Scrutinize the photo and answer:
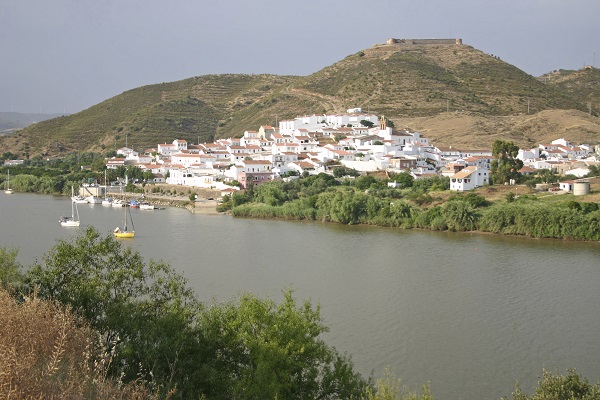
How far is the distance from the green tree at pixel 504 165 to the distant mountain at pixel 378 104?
10.3 meters

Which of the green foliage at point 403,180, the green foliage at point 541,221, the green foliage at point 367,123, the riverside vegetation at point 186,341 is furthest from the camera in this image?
the green foliage at point 367,123

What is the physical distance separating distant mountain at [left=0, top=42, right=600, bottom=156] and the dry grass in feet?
102

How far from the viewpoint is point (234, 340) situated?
6.94 metres

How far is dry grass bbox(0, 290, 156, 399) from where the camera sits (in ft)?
12.2

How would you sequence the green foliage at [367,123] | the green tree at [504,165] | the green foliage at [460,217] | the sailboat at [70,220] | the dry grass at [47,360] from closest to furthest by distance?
the dry grass at [47,360]
the green foliage at [460,217]
the sailboat at [70,220]
the green tree at [504,165]
the green foliage at [367,123]

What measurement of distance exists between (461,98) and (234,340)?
1559 inches

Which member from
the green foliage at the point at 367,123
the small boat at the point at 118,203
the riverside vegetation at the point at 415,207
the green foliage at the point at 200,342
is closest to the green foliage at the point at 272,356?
the green foliage at the point at 200,342

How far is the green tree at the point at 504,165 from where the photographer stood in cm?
2397

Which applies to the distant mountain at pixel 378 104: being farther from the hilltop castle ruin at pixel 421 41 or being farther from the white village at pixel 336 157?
the white village at pixel 336 157

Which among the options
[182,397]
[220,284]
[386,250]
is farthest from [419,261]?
[182,397]

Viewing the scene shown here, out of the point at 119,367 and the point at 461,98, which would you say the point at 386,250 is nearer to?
the point at 119,367

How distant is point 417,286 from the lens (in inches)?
513

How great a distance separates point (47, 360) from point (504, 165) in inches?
842

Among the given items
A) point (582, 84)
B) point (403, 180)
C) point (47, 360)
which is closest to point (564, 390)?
point (47, 360)
